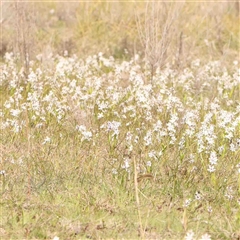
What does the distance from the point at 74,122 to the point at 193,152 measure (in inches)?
46.8

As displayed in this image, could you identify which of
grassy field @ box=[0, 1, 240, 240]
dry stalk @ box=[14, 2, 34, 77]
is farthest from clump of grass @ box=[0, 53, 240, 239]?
dry stalk @ box=[14, 2, 34, 77]

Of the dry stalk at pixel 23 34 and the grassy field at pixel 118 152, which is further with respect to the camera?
the dry stalk at pixel 23 34

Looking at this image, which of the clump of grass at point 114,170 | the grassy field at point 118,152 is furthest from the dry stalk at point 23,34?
the clump of grass at point 114,170

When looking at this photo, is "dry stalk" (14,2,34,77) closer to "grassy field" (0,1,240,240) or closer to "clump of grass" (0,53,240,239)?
"grassy field" (0,1,240,240)

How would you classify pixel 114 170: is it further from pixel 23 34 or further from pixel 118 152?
pixel 23 34

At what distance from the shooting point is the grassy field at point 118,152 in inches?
146

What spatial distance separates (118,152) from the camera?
4.68 metres

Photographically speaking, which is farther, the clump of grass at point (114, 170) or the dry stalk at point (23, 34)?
the dry stalk at point (23, 34)

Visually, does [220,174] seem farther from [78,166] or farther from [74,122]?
[74,122]

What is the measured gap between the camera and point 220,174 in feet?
14.0

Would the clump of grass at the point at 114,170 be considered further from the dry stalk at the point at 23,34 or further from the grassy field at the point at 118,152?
the dry stalk at the point at 23,34

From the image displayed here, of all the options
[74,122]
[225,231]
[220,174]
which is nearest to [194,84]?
[74,122]

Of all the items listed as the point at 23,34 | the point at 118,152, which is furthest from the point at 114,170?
the point at 23,34

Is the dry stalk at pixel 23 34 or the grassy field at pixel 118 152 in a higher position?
the dry stalk at pixel 23 34
